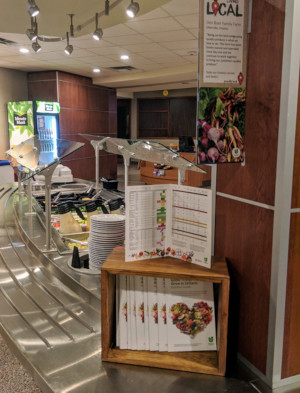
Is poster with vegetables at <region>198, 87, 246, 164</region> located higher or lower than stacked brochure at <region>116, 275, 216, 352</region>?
higher

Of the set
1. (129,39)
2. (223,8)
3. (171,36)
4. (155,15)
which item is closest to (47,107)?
(129,39)

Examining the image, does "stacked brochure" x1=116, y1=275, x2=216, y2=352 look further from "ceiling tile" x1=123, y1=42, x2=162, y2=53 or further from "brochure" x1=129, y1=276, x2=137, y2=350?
"ceiling tile" x1=123, y1=42, x2=162, y2=53

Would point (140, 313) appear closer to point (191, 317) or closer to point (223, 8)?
point (191, 317)

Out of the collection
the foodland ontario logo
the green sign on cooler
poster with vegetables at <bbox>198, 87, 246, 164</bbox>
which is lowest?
poster with vegetables at <bbox>198, 87, 246, 164</bbox>

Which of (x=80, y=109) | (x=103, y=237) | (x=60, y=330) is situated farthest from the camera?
(x=80, y=109)

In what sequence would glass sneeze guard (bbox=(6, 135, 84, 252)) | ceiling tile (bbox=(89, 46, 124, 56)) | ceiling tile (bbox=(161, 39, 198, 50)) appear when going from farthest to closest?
ceiling tile (bbox=(89, 46, 124, 56))
ceiling tile (bbox=(161, 39, 198, 50))
glass sneeze guard (bbox=(6, 135, 84, 252))

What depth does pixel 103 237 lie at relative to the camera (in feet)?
6.32

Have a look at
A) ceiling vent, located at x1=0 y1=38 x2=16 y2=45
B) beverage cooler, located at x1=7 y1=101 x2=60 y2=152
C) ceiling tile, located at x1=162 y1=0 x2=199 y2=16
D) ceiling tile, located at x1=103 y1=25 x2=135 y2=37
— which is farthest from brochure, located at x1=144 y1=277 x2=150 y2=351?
beverage cooler, located at x1=7 y1=101 x2=60 y2=152

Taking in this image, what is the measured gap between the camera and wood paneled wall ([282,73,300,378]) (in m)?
1.24

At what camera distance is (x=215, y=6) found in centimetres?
127

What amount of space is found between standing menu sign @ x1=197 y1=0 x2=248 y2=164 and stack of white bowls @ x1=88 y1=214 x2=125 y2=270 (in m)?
0.74

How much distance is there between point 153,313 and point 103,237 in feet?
1.96

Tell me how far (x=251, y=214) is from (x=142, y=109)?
48.2 feet

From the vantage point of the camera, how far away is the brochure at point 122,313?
145cm
